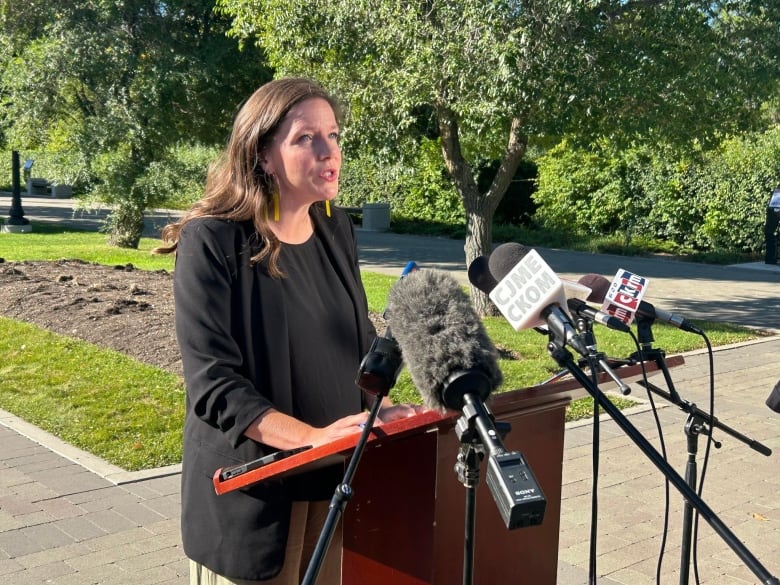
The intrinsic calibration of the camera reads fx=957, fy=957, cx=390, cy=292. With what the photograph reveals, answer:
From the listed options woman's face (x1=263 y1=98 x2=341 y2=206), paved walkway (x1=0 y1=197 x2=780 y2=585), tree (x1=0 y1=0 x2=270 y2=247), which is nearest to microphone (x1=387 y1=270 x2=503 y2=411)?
woman's face (x1=263 y1=98 x2=341 y2=206)

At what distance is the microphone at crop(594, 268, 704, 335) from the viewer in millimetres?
2773

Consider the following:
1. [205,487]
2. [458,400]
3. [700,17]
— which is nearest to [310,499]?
[205,487]

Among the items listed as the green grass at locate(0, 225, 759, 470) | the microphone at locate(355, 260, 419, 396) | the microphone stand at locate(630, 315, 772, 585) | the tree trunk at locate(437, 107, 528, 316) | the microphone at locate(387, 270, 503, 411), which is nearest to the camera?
the microphone at locate(387, 270, 503, 411)

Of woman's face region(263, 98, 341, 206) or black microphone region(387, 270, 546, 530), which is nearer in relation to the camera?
black microphone region(387, 270, 546, 530)

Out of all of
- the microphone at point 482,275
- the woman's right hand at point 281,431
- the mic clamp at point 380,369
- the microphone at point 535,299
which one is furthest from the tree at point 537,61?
the mic clamp at point 380,369

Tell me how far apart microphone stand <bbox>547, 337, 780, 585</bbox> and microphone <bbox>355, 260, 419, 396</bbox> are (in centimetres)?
37

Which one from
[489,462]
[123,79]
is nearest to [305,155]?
[489,462]

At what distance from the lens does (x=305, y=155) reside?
254cm

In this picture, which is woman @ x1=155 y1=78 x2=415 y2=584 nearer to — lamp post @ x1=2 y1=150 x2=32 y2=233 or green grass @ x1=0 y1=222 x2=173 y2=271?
green grass @ x1=0 y1=222 x2=173 y2=271

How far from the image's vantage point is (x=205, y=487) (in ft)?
8.03

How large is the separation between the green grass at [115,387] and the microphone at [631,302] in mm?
4342

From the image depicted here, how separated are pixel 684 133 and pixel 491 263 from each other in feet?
30.4

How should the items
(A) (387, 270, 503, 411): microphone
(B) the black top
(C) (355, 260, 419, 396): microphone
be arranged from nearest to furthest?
1. (A) (387, 270, 503, 411): microphone
2. (C) (355, 260, 419, 396): microphone
3. (B) the black top

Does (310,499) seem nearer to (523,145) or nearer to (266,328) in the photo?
(266,328)
